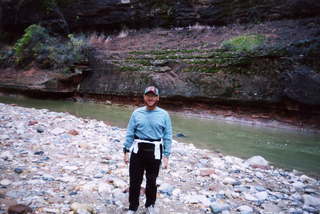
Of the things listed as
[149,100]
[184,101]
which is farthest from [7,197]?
[184,101]

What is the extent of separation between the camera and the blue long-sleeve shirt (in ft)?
6.81

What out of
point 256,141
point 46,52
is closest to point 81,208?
point 256,141

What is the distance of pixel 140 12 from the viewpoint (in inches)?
617

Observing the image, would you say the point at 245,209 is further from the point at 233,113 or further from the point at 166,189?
the point at 233,113

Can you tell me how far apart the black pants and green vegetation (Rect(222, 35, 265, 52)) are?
9.00 meters

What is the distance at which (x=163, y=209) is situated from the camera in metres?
2.34

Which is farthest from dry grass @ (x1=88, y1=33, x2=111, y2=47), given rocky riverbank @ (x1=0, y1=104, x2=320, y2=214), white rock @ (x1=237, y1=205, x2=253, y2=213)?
white rock @ (x1=237, y1=205, x2=253, y2=213)

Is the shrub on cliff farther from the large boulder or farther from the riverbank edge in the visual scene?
the large boulder

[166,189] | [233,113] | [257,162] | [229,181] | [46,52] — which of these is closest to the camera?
[166,189]

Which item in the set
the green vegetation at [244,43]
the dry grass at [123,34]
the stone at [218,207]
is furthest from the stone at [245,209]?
the dry grass at [123,34]

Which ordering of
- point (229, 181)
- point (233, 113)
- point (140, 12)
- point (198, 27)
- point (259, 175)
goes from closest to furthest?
1. point (229, 181)
2. point (259, 175)
3. point (233, 113)
4. point (198, 27)
5. point (140, 12)

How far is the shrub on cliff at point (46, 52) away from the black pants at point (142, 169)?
40.4ft

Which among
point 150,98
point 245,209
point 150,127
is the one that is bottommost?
point 245,209

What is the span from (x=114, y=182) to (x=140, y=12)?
49.2ft
